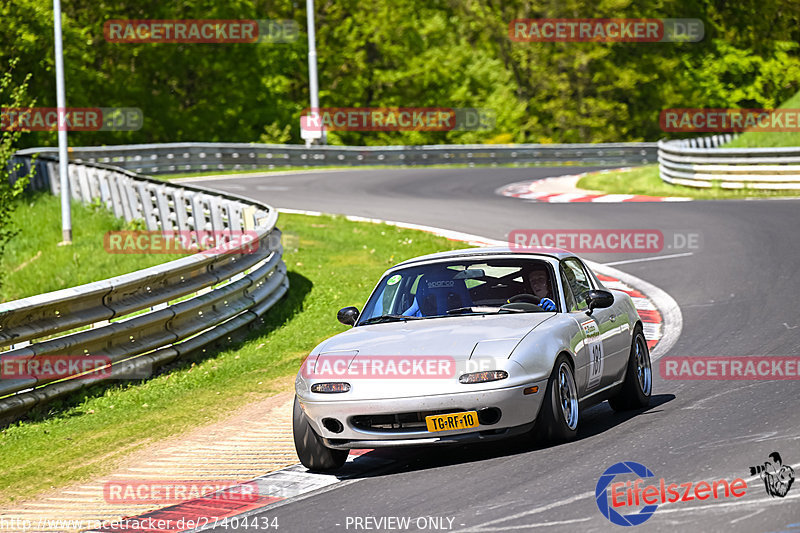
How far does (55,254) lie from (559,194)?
1290cm

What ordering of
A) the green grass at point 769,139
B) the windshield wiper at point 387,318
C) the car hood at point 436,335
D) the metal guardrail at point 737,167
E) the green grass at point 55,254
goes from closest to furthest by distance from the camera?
the car hood at point 436,335, the windshield wiper at point 387,318, the green grass at point 55,254, the metal guardrail at point 737,167, the green grass at point 769,139

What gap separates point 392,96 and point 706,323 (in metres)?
49.3

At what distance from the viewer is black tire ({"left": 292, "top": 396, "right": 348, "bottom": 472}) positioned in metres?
7.66

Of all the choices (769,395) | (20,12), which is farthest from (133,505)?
(20,12)

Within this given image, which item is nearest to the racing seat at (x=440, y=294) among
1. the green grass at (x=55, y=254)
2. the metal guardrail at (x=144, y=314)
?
the metal guardrail at (x=144, y=314)

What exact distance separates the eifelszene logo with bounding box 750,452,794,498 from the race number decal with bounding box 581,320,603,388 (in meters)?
1.83

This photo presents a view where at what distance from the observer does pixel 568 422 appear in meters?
7.74

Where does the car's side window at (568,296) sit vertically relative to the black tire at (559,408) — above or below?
above

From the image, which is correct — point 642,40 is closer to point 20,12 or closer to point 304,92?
point 304,92

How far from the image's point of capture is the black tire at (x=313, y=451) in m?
7.66

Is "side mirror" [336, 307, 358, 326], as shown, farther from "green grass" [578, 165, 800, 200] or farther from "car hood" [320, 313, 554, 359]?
"green grass" [578, 165, 800, 200]

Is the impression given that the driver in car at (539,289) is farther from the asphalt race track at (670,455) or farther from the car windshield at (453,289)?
the asphalt race track at (670,455)

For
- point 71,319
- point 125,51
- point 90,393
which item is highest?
point 125,51

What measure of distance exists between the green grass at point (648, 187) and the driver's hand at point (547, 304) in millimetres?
19276
